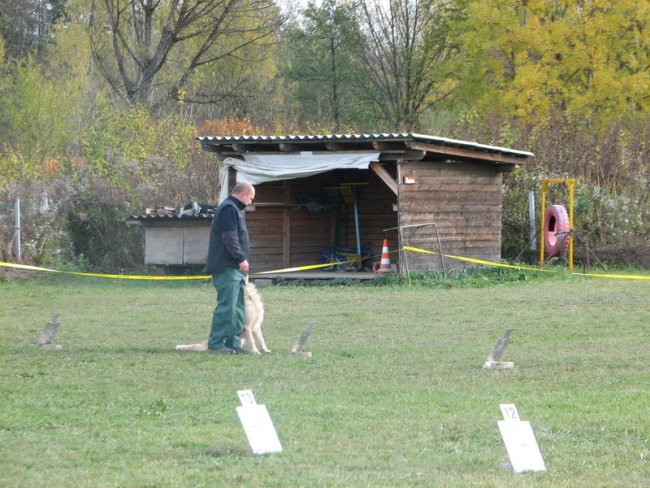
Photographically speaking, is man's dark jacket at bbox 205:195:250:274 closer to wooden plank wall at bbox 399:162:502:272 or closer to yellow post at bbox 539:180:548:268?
wooden plank wall at bbox 399:162:502:272

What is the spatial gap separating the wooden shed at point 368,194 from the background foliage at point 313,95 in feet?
10.4

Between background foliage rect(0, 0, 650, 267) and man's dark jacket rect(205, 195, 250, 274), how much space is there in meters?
12.7

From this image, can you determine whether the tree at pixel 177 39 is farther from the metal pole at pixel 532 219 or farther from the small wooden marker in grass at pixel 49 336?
the small wooden marker in grass at pixel 49 336

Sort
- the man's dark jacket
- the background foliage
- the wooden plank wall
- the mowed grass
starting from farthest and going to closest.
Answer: the background foliage
the wooden plank wall
the man's dark jacket
the mowed grass

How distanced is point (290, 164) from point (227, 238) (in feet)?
33.8

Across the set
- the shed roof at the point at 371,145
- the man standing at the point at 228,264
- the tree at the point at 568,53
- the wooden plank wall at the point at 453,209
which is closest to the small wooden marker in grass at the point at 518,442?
the man standing at the point at 228,264

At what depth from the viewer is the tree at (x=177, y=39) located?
38.0 metres

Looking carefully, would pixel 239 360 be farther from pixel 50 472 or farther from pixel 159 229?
pixel 159 229

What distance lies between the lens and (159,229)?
2314cm

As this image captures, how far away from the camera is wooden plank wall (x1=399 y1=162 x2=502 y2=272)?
2130 centimetres

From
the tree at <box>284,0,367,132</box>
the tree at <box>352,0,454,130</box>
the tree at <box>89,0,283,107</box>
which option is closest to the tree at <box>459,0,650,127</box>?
the tree at <box>352,0,454,130</box>

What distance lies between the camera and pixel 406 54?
39562 millimetres

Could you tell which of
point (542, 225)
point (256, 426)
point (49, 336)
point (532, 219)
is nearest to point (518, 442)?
point (256, 426)

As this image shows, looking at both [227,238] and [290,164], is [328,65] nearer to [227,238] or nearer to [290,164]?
[290,164]
